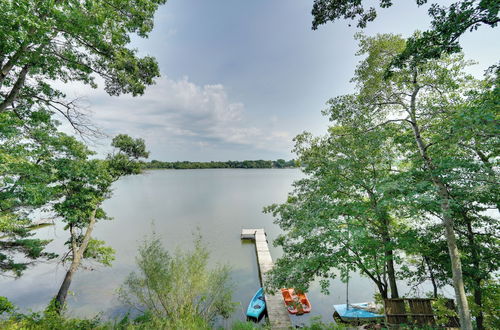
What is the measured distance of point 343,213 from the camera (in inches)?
267

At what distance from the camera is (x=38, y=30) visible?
4141 mm

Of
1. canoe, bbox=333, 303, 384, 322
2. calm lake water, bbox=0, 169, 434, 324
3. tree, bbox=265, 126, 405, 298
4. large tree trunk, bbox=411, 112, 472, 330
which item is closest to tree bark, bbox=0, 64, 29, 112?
calm lake water, bbox=0, 169, 434, 324

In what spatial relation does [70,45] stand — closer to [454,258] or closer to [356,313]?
[454,258]

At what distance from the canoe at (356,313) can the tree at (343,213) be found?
281 centimetres

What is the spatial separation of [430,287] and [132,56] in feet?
59.6

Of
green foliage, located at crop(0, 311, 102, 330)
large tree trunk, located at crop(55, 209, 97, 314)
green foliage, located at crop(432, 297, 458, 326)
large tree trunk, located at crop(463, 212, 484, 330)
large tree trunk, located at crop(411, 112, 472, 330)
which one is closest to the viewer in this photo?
green foliage, located at crop(0, 311, 102, 330)

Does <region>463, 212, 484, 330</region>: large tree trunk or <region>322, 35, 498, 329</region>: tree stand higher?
<region>322, 35, 498, 329</region>: tree

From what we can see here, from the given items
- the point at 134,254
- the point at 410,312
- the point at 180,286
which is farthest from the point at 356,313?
the point at 134,254

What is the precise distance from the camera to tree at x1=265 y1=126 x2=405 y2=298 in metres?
6.17

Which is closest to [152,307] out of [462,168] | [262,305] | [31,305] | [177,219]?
[262,305]

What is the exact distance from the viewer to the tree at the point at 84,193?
28.7ft

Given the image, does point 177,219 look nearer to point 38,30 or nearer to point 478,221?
point 38,30

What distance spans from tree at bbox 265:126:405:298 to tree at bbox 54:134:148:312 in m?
A: 8.40

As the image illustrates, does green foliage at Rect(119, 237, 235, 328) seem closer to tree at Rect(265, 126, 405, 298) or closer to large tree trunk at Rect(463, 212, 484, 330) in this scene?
tree at Rect(265, 126, 405, 298)
